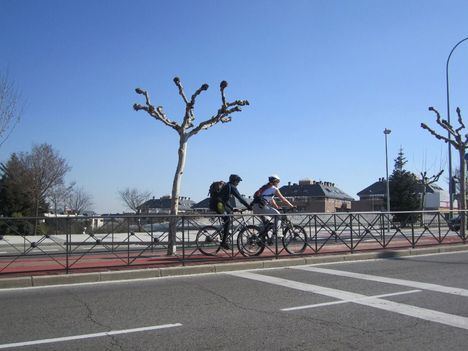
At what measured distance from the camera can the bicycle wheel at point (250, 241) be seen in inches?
502

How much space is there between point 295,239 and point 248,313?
6.41 meters

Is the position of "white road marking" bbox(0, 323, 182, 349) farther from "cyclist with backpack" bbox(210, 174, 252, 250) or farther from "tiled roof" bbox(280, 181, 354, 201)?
"tiled roof" bbox(280, 181, 354, 201)

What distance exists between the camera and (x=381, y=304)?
7.62 metres

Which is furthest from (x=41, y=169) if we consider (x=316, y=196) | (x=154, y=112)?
(x=316, y=196)

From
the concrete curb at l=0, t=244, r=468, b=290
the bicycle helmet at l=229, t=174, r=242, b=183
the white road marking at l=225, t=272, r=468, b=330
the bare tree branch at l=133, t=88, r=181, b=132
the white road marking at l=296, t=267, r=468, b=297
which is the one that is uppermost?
the bare tree branch at l=133, t=88, r=181, b=132

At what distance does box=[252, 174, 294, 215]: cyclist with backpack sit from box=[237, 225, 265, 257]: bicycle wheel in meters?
0.58

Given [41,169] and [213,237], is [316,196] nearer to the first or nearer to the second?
[41,169]

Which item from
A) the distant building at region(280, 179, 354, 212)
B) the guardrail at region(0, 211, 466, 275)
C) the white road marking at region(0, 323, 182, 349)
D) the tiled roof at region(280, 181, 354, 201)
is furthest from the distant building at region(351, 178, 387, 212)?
the white road marking at region(0, 323, 182, 349)

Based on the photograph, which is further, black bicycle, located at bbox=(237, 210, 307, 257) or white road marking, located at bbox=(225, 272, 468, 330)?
black bicycle, located at bbox=(237, 210, 307, 257)

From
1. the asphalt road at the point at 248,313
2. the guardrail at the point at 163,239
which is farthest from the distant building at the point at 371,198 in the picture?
the asphalt road at the point at 248,313

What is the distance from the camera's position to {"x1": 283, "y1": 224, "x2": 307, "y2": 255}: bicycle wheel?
13.2 meters

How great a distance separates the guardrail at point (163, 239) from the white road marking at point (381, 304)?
7.85ft

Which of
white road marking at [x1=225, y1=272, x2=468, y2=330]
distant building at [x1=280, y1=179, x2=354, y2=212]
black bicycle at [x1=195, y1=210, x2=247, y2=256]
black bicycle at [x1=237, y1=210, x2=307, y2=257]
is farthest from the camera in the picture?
distant building at [x1=280, y1=179, x2=354, y2=212]

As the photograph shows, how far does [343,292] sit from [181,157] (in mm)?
6793
